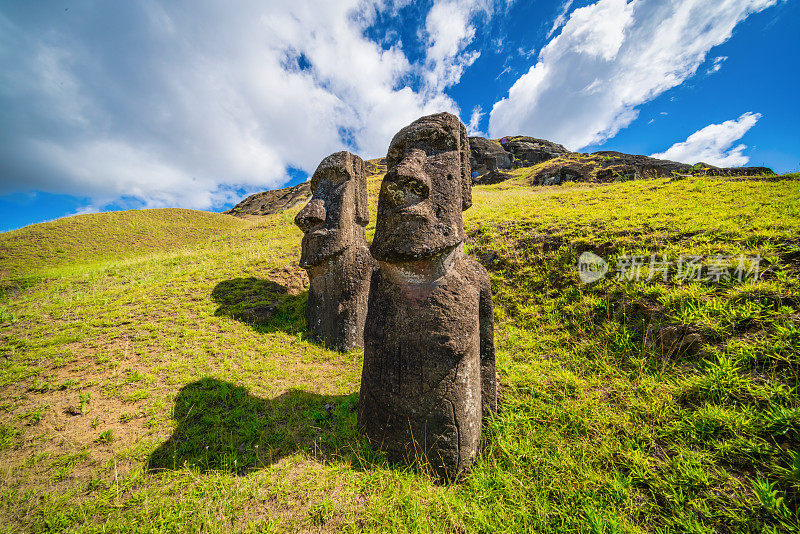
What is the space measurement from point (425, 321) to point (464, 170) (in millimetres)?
1881

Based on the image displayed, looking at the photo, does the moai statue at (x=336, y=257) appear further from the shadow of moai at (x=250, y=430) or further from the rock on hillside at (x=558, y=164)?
the rock on hillside at (x=558, y=164)

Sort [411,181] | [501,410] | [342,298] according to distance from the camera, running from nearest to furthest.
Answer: [411,181] → [501,410] → [342,298]

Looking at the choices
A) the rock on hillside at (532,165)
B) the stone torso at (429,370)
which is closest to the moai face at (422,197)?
the stone torso at (429,370)

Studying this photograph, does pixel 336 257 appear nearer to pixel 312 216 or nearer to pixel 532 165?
pixel 312 216

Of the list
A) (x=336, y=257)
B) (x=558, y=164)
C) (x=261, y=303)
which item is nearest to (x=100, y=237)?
(x=261, y=303)

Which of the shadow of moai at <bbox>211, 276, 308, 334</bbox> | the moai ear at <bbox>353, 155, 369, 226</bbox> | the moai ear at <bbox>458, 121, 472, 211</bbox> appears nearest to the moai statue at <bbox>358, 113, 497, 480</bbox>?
the moai ear at <bbox>458, 121, 472, 211</bbox>

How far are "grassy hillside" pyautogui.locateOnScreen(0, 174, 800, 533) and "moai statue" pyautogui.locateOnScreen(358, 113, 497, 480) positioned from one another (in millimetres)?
337

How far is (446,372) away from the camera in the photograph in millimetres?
2754

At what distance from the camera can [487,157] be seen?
50.2 meters

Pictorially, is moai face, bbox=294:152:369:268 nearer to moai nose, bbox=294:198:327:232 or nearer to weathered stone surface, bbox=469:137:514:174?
moai nose, bbox=294:198:327:232

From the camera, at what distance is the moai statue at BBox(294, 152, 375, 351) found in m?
5.77

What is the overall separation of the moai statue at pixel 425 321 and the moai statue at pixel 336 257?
9.09 ft

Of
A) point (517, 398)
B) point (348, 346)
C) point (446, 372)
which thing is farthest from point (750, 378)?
point (348, 346)

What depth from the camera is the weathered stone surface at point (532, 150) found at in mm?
58000
